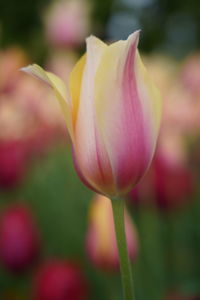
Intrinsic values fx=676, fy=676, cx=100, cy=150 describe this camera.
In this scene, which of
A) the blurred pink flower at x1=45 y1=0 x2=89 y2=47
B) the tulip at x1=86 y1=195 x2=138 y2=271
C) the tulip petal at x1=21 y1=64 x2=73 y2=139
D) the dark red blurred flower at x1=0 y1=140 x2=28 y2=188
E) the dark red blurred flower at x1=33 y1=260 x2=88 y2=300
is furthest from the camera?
the blurred pink flower at x1=45 y1=0 x2=89 y2=47

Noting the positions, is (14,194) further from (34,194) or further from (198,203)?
(198,203)

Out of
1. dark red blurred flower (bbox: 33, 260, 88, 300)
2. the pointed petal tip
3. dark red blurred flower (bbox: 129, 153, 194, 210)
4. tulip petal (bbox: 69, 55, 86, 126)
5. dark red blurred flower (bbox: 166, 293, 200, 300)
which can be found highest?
the pointed petal tip

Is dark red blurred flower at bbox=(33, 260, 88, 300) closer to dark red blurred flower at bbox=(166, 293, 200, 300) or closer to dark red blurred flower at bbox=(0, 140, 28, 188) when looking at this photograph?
dark red blurred flower at bbox=(166, 293, 200, 300)

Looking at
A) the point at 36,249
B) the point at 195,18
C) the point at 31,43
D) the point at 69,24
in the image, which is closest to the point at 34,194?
the point at 36,249

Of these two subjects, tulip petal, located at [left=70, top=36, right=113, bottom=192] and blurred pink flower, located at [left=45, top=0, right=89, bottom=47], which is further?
blurred pink flower, located at [left=45, top=0, right=89, bottom=47]

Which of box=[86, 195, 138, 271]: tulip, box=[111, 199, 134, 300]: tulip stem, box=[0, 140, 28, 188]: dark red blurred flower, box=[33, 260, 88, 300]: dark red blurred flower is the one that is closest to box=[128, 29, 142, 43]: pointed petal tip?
box=[111, 199, 134, 300]: tulip stem

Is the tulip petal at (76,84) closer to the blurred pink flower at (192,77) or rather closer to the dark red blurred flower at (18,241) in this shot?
the dark red blurred flower at (18,241)

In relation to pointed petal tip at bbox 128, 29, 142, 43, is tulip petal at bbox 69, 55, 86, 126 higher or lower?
lower

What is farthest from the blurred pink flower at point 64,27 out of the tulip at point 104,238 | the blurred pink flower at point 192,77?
the tulip at point 104,238
